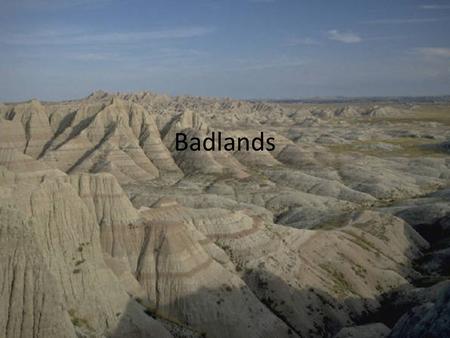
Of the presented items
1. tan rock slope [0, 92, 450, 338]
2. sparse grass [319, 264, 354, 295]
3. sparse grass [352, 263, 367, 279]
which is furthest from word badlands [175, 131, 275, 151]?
sparse grass [319, 264, 354, 295]

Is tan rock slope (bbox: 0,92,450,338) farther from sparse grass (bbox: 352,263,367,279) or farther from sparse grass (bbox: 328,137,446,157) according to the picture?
sparse grass (bbox: 328,137,446,157)

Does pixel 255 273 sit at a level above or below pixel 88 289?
below

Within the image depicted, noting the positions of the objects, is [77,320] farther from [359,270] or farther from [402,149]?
[402,149]

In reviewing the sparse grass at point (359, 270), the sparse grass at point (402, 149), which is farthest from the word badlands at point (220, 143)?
the sparse grass at point (359, 270)

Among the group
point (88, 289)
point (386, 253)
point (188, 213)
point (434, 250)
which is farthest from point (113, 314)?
point (434, 250)

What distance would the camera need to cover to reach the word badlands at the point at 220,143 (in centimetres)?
11449

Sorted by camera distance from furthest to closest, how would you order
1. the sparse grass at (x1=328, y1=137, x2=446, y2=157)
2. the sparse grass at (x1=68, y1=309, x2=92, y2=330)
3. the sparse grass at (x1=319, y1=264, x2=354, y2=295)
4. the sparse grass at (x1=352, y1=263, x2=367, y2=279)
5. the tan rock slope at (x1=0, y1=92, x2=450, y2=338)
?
the sparse grass at (x1=328, y1=137, x2=446, y2=157)
the sparse grass at (x1=352, y1=263, x2=367, y2=279)
the sparse grass at (x1=319, y1=264, x2=354, y2=295)
the sparse grass at (x1=68, y1=309, x2=92, y2=330)
the tan rock slope at (x1=0, y1=92, x2=450, y2=338)

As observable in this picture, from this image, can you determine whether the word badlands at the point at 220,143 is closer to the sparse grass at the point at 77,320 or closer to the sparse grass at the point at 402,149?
the sparse grass at the point at 402,149

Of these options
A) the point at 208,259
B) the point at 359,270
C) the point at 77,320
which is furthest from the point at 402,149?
the point at 77,320

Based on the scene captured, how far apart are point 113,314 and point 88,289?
85.2 inches

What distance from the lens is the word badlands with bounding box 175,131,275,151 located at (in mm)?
114494

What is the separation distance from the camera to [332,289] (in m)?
45.5

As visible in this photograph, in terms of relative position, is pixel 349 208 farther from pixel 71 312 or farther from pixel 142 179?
pixel 71 312

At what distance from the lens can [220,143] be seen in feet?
395
